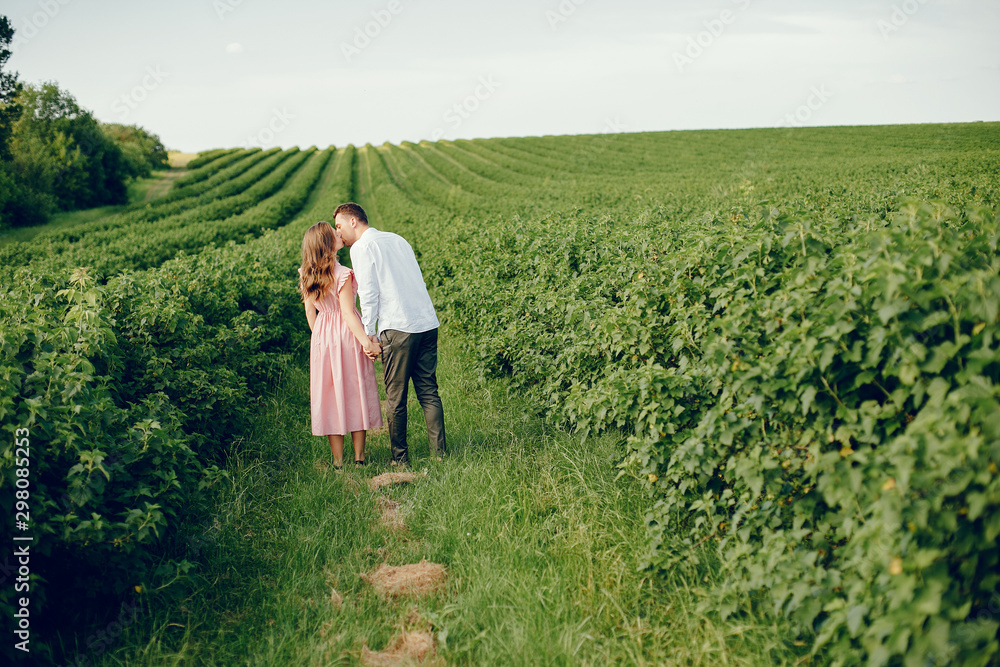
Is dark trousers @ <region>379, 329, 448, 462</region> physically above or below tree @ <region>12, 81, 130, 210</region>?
below

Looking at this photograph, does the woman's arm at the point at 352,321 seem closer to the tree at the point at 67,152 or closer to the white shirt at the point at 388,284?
the white shirt at the point at 388,284

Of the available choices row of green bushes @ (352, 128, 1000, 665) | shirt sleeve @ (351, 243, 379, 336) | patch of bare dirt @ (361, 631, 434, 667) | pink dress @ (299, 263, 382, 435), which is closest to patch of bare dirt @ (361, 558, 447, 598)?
patch of bare dirt @ (361, 631, 434, 667)

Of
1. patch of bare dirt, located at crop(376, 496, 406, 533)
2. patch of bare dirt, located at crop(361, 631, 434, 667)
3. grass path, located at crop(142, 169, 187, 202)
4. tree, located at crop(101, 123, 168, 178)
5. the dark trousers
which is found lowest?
patch of bare dirt, located at crop(361, 631, 434, 667)

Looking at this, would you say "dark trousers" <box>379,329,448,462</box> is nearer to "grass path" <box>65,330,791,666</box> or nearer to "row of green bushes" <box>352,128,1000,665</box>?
"grass path" <box>65,330,791,666</box>

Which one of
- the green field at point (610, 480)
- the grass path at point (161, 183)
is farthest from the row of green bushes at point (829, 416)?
the grass path at point (161, 183)

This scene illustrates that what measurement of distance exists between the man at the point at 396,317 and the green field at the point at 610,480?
399 millimetres

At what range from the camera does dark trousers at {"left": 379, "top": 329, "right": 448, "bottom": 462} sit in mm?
4617

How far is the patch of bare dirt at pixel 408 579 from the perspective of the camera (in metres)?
3.22

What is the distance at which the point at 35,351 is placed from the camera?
307 cm

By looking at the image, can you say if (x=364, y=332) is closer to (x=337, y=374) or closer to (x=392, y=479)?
(x=337, y=374)

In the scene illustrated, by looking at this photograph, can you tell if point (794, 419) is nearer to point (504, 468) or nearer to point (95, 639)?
point (504, 468)

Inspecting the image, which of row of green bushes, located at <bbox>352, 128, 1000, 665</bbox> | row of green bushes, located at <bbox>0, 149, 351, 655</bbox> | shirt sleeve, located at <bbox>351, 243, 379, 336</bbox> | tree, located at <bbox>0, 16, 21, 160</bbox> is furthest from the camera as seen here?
tree, located at <bbox>0, 16, 21, 160</bbox>

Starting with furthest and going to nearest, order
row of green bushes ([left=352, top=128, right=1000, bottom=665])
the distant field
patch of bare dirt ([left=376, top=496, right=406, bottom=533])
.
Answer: the distant field < patch of bare dirt ([left=376, top=496, right=406, bottom=533]) < row of green bushes ([left=352, top=128, right=1000, bottom=665])

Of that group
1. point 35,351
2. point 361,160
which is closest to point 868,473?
point 35,351
